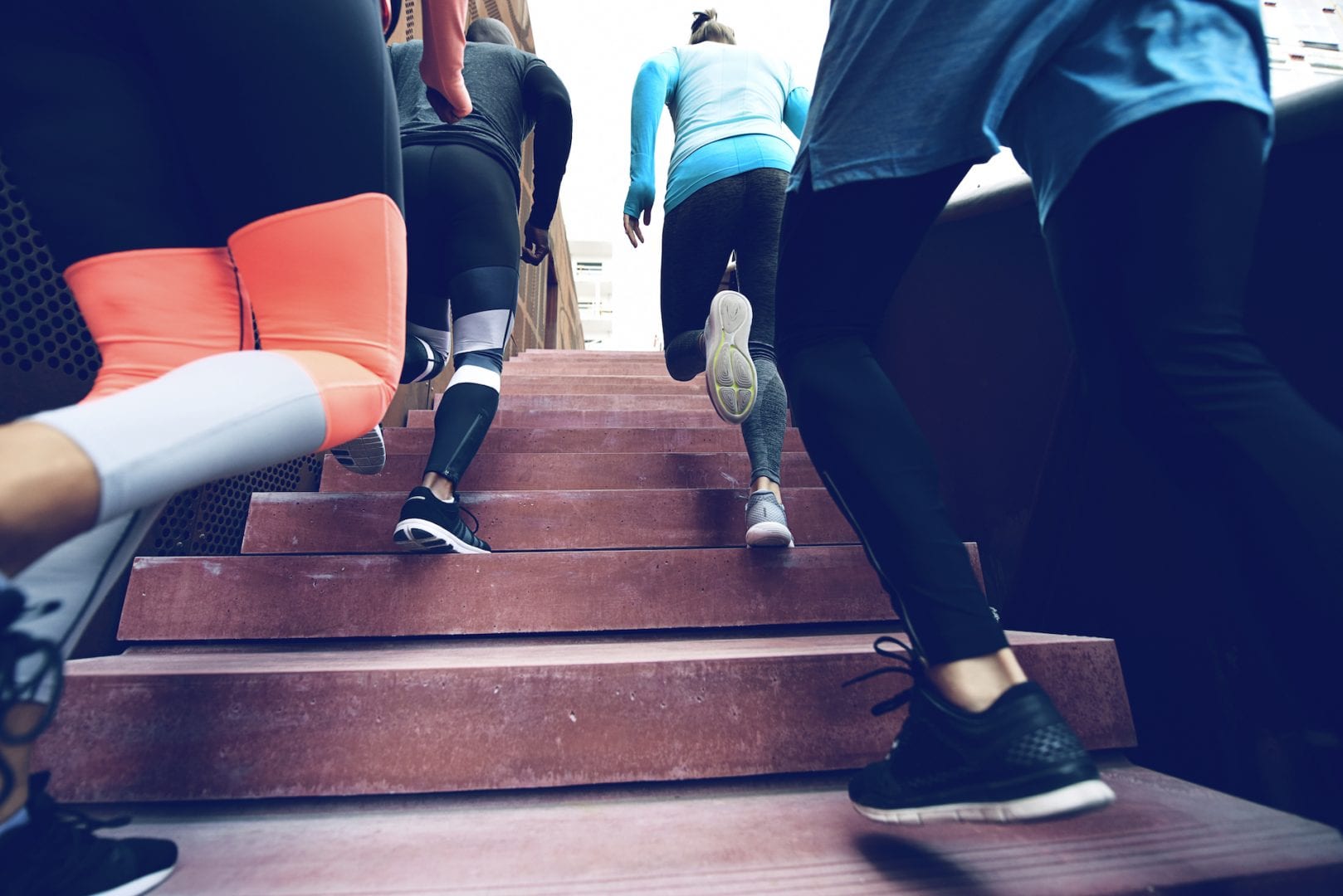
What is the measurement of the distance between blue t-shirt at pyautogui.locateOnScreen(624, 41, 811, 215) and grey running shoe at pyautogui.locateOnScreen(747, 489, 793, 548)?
0.81 m

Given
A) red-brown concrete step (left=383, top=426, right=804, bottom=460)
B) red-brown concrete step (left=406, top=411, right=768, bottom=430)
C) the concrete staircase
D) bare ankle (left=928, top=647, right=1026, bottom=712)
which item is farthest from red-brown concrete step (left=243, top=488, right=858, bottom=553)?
red-brown concrete step (left=406, top=411, right=768, bottom=430)

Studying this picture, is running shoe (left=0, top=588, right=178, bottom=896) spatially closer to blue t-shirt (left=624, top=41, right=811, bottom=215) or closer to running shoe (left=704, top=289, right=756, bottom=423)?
running shoe (left=704, top=289, right=756, bottom=423)

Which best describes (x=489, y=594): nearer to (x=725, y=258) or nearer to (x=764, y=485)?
(x=764, y=485)

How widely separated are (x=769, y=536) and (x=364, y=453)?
0.86m

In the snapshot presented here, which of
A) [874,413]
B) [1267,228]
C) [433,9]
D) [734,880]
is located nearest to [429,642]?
[734,880]

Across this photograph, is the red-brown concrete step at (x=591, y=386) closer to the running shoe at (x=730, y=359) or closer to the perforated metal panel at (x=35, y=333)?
the running shoe at (x=730, y=359)

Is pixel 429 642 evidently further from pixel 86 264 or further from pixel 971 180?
pixel 971 180

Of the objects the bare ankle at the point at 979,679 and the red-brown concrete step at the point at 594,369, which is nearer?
the bare ankle at the point at 979,679

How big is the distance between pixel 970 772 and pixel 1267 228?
0.93 meters

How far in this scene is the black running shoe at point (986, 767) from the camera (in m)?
0.49

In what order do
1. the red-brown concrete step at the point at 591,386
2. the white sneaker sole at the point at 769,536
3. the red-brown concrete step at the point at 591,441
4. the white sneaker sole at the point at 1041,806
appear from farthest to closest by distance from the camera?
the red-brown concrete step at the point at 591,386
the red-brown concrete step at the point at 591,441
the white sneaker sole at the point at 769,536
the white sneaker sole at the point at 1041,806

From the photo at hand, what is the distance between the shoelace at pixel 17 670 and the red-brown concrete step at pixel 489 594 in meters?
0.58

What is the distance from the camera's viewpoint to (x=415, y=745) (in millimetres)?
768

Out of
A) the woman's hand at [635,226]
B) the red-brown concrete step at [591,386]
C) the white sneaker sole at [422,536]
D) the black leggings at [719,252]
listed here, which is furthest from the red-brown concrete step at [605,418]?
the white sneaker sole at [422,536]
